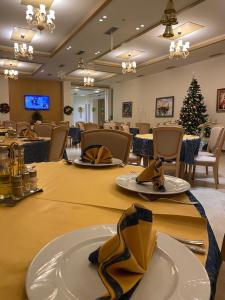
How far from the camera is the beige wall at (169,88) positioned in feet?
27.2

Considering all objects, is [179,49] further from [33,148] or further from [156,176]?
[156,176]

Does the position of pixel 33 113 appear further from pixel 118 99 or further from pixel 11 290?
pixel 11 290

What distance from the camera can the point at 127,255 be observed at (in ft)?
1.30

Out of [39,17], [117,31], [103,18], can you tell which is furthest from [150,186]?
[117,31]

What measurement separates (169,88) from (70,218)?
10.3 m

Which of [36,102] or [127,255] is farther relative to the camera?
[36,102]

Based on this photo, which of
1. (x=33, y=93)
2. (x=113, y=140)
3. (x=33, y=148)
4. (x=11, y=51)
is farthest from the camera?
(x=33, y=93)

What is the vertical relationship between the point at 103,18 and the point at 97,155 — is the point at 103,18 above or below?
above

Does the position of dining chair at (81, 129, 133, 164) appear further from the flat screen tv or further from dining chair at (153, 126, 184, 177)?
the flat screen tv

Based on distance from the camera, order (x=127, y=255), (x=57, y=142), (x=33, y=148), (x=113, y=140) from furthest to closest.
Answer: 1. (x=57, y=142)
2. (x=33, y=148)
3. (x=113, y=140)
4. (x=127, y=255)

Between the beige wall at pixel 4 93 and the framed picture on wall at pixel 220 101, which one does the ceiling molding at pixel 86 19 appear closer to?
the framed picture on wall at pixel 220 101

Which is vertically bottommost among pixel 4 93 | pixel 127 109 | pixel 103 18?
pixel 127 109

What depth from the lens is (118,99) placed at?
44.7 ft

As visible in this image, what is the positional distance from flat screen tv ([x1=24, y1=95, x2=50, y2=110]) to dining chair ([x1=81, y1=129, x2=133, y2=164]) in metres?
11.4
